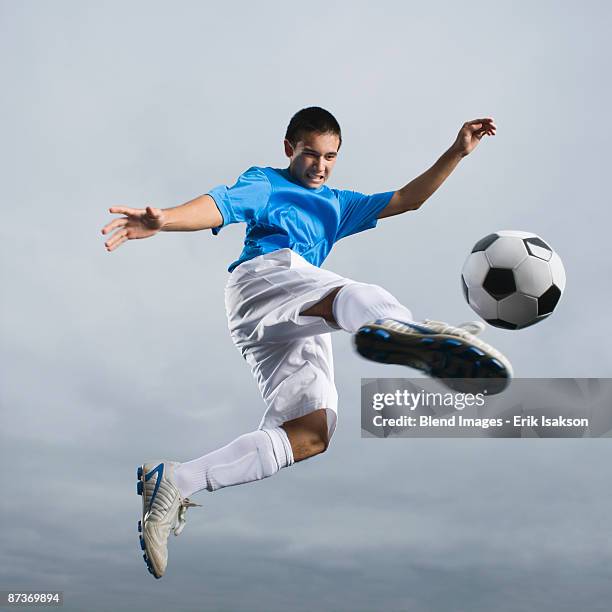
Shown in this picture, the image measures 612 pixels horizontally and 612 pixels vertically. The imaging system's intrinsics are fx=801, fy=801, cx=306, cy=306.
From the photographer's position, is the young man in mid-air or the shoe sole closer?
the young man in mid-air

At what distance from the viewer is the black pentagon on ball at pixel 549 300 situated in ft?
19.3

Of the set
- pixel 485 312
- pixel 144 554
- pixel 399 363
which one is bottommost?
pixel 144 554

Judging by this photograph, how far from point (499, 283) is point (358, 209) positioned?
1.38 metres

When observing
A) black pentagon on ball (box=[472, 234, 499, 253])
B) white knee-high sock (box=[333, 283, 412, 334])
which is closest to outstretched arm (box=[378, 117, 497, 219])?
black pentagon on ball (box=[472, 234, 499, 253])

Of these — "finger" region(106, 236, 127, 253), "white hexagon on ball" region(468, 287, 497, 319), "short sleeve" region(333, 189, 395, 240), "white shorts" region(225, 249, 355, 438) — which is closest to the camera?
"finger" region(106, 236, 127, 253)

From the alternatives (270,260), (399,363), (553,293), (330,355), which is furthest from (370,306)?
A: (553,293)

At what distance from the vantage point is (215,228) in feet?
17.5

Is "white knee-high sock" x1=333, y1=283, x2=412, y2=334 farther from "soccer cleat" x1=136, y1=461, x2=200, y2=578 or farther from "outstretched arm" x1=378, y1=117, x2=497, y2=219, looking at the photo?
"outstretched arm" x1=378, y1=117, x2=497, y2=219

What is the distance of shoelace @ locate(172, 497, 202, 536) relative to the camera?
19.1 ft

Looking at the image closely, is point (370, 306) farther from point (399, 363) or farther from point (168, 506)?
point (168, 506)

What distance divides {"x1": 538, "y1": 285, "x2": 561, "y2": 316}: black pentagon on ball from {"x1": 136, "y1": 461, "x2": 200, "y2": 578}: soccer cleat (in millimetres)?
2917

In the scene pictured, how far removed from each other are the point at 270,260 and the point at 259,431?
48.9 inches

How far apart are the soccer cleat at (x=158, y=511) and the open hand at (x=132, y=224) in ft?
6.40

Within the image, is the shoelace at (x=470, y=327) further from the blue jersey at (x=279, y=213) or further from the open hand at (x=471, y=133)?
the open hand at (x=471, y=133)
